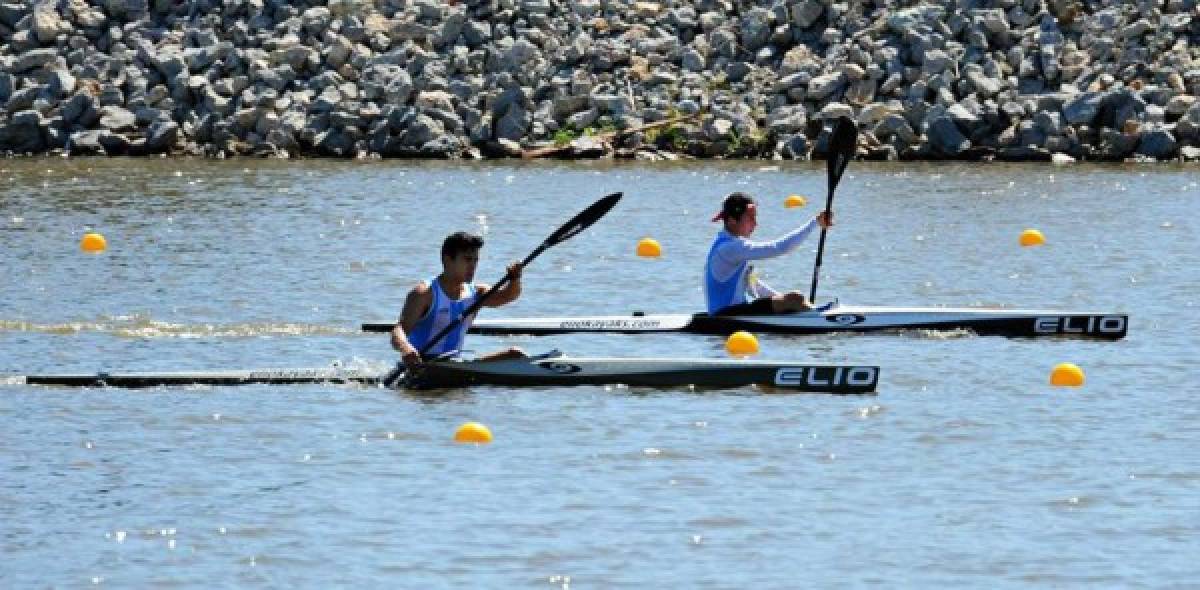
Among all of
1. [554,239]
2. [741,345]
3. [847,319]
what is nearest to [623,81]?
[847,319]

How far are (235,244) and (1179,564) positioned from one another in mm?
18418

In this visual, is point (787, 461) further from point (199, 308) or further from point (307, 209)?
point (307, 209)

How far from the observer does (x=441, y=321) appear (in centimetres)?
1720

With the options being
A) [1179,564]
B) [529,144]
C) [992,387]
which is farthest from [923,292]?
[529,144]

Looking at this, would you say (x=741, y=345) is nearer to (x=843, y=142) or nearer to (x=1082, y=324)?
(x=1082, y=324)

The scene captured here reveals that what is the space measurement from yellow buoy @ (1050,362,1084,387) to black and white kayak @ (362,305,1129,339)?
246 centimetres

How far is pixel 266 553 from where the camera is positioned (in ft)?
40.6

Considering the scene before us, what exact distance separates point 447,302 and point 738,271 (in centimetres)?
415

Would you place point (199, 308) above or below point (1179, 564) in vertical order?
below

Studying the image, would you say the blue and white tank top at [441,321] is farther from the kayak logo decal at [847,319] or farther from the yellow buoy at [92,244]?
the yellow buoy at [92,244]

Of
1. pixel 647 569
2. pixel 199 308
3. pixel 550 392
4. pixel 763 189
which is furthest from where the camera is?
pixel 763 189

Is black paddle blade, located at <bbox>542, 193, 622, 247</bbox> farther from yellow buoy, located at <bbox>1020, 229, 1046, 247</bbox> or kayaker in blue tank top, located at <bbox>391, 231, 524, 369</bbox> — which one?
yellow buoy, located at <bbox>1020, 229, 1046, 247</bbox>

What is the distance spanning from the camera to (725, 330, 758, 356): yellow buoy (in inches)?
774

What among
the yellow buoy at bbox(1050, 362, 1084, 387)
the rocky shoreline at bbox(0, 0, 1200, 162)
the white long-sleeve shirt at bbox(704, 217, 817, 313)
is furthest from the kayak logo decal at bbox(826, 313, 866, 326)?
the rocky shoreline at bbox(0, 0, 1200, 162)
